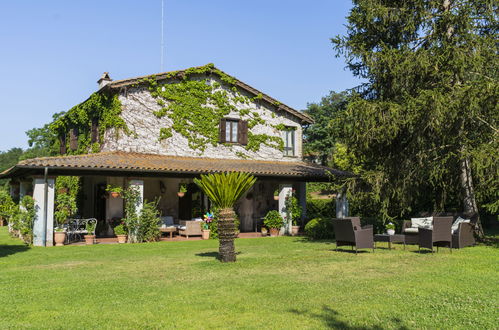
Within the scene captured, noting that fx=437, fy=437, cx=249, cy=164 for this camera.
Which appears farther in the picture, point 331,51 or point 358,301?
point 331,51

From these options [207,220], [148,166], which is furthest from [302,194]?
[148,166]

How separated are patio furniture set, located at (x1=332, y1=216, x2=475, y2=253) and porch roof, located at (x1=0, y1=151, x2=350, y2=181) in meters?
4.84

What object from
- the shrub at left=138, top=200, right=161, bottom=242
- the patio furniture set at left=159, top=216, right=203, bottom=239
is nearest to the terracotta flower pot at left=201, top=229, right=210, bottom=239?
the patio furniture set at left=159, top=216, right=203, bottom=239

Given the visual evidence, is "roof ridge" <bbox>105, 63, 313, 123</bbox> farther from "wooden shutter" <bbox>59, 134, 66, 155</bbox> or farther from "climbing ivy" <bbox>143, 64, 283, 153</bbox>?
"wooden shutter" <bbox>59, 134, 66, 155</bbox>

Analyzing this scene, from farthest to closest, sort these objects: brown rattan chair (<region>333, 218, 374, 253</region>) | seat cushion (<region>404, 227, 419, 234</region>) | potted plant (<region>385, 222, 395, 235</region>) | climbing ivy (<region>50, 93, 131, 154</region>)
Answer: climbing ivy (<region>50, 93, 131, 154</region>) < seat cushion (<region>404, 227, 419, 234</region>) < potted plant (<region>385, 222, 395, 235</region>) < brown rattan chair (<region>333, 218, 374, 253</region>)

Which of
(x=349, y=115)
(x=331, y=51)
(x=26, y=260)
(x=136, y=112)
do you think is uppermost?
(x=331, y=51)

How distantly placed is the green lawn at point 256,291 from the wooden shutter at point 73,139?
11.1 m

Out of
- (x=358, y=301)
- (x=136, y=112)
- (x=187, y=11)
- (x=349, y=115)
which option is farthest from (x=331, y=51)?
(x=358, y=301)

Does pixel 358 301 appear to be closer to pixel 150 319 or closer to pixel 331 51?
pixel 150 319

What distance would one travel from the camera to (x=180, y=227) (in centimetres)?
1755

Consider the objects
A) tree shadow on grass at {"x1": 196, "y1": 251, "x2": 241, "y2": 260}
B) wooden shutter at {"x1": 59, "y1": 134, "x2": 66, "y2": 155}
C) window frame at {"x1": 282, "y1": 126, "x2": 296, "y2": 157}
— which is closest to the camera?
tree shadow on grass at {"x1": 196, "y1": 251, "x2": 241, "y2": 260}

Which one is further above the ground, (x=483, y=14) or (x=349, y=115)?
(x=483, y=14)

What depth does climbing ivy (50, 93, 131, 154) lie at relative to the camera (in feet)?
58.2

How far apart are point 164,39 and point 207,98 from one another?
213 inches
